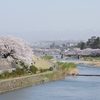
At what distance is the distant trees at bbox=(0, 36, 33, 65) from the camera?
108ft

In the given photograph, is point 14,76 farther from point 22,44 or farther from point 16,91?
point 22,44

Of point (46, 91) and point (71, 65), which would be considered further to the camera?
point (71, 65)

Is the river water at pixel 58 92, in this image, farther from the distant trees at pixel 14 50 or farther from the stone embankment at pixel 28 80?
the distant trees at pixel 14 50

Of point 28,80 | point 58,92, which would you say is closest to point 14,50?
point 28,80

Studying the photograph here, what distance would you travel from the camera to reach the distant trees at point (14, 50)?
33.0 meters

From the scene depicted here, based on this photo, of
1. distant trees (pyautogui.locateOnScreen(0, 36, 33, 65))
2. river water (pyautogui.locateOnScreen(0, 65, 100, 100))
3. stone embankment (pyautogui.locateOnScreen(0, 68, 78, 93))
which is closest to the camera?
river water (pyautogui.locateOnScreen(0, 65, 100, 100))

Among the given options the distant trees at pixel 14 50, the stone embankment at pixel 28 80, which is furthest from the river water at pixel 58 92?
the distant trees at pixel 14 50

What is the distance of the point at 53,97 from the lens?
23406 mm

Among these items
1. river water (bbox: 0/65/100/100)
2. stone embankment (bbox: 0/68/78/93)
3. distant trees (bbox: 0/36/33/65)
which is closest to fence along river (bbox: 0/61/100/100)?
river water (bbox: 0/65/100/100)

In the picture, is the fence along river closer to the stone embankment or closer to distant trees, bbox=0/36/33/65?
the stone embankment

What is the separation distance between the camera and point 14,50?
33.0 metres

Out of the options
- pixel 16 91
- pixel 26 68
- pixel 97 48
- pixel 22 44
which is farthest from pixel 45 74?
pixel 97 48

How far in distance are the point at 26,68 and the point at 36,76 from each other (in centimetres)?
290

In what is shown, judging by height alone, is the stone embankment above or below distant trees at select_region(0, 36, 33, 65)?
below
